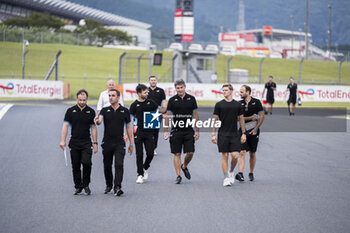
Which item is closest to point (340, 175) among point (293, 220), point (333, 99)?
point (293, 220)

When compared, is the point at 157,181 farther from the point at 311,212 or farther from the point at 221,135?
the point at 311,212

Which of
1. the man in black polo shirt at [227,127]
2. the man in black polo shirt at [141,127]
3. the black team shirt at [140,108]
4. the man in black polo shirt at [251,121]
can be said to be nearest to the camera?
the man in black polo shirt at [227,127]

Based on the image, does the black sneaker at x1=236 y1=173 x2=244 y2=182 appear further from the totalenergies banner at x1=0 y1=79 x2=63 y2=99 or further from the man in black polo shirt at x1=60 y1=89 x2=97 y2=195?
the totalenergies banner at x1=0 y1=79 x2=63 y2=99

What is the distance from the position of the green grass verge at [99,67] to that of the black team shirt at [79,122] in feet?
117

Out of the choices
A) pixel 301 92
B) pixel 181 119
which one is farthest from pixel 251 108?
A: pixel 301 92

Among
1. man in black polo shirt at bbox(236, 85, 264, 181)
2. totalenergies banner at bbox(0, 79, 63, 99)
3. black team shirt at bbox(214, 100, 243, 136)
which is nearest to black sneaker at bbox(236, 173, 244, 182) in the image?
man in black polo shirt at bbox(236, 85, 264, 181)

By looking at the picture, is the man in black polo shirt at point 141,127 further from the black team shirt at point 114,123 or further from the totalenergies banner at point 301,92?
the totalenergies banner at point 301,92

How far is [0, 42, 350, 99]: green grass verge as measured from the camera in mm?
53909

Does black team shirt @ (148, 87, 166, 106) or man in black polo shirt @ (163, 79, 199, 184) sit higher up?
black team shirt @ (148, 87, 166, 106)

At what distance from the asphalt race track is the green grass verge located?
3228 centimetres

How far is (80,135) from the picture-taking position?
8.01 m

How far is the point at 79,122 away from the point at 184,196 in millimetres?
1834

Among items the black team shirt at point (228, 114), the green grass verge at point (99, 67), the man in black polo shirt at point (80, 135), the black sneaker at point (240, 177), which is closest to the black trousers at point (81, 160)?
the man in black polo shirt at point (80, 135)

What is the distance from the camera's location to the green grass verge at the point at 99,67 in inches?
2122
